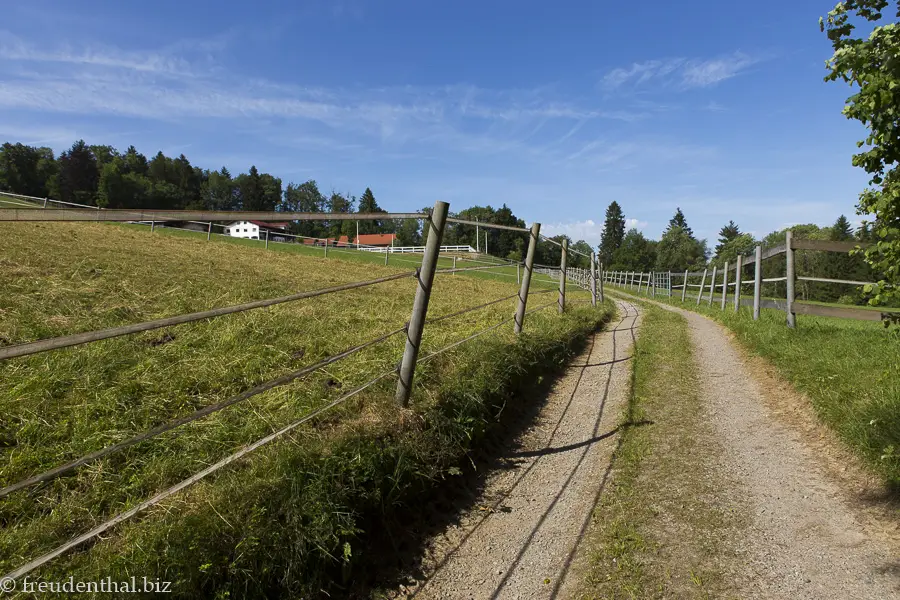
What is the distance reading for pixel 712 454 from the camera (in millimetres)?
3734

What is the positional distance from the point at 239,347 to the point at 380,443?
2255 millimetres

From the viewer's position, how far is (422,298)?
347 cm

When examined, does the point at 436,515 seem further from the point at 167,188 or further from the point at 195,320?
the point at 167,188

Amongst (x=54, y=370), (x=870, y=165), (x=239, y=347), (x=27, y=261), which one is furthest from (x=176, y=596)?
(x=27, y=261)

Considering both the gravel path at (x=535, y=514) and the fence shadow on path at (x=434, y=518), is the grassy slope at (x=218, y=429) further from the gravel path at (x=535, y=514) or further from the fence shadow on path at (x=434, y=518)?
the gravel path at (x=535, y=514)

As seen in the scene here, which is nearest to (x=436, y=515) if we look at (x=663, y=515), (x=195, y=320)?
(x=663, y=515)

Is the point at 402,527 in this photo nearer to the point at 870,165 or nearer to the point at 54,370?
the point at 54,370

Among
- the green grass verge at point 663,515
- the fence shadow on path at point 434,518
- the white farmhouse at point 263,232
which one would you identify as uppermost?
the white farmhouse at point 263,232

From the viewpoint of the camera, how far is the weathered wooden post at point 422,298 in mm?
3447

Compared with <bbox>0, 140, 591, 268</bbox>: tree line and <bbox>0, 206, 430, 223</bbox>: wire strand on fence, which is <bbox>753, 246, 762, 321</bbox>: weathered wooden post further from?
<bbox>0, 140, 591, 268</bbox>: tree line

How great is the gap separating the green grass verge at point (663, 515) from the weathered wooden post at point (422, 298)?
1489mm

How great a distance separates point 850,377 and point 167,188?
358 ft

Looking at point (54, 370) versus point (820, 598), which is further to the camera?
point (54, 370)

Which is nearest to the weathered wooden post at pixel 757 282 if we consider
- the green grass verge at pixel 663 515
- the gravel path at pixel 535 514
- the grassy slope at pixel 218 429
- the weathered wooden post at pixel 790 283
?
the weathered wooden post at pixel 790 283
